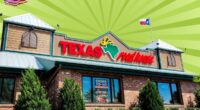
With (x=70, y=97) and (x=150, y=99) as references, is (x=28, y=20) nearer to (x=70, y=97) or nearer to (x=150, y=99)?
(x=70, y=97)

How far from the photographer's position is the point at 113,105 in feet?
53.0

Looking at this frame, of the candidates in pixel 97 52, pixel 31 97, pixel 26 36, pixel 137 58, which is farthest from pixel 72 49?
pixel 31 97

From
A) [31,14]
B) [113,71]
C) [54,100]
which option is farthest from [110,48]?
[54,100]

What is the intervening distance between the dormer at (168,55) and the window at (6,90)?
14159mm

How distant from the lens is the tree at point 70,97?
1315 centimetres

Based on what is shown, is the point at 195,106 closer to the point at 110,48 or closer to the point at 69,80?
the point at 110,48

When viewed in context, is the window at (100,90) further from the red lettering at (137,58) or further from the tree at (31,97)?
the red lettering at (137,58)

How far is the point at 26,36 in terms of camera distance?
1919 centimetres

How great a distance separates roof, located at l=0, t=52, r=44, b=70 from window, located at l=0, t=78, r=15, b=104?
3.16 ft

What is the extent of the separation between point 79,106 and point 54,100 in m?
2.03

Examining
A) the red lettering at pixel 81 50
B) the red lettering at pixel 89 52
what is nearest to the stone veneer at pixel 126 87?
the red lettering at pixel 89 52

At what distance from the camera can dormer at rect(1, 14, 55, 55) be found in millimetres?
18656

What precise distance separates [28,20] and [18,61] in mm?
4775

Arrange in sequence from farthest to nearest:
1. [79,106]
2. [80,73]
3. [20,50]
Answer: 1. [20,50]
2. [80,73]
3. [79,106]
